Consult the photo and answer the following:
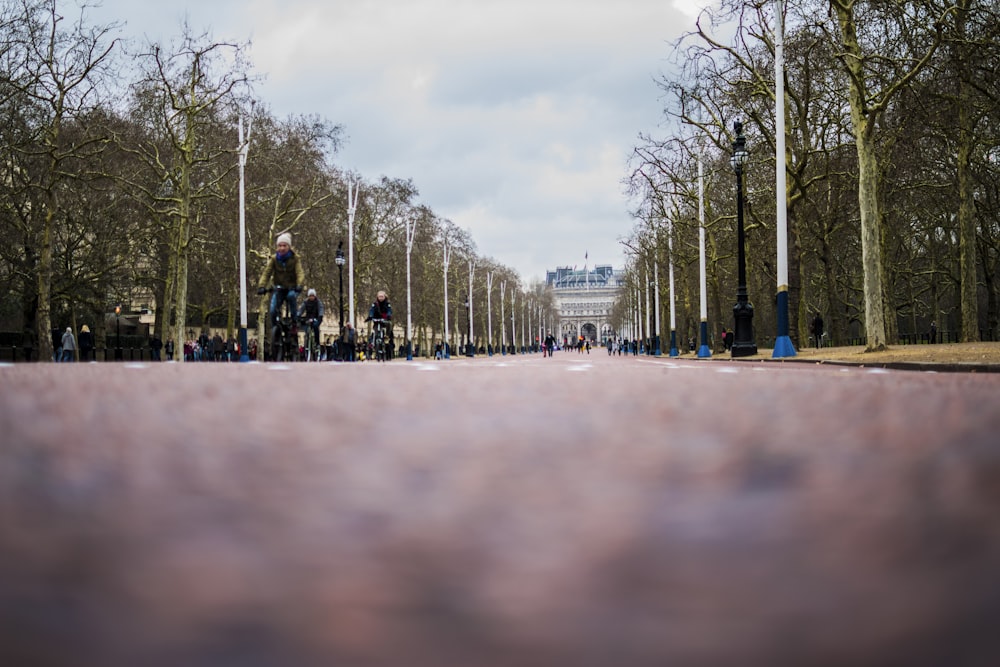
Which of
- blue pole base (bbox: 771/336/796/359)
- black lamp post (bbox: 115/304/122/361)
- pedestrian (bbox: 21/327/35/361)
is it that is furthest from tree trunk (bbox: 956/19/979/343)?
black lamp post (bbox: 115/304/122/361)

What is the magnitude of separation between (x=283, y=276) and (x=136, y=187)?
67.6 feet

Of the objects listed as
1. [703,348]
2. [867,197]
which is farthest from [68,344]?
[867,197]

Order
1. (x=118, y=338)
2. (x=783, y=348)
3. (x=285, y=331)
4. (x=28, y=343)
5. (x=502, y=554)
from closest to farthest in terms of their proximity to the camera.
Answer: (x=502, y=554), (x=285, y=331), (x=783, y=348), (x=28, y=343), (x=118, y=338)

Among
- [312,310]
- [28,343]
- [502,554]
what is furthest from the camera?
[28,343]

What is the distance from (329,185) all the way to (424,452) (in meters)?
51.2

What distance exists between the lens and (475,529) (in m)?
1.05

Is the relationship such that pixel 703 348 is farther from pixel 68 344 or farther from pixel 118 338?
pixel 118 338

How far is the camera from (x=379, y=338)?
2394 cm

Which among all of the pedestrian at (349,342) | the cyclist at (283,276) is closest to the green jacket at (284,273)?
the cyclist at (283,276)

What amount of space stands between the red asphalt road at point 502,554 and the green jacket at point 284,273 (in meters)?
13.9

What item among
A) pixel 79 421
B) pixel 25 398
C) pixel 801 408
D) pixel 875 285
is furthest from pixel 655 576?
pixel 875 285

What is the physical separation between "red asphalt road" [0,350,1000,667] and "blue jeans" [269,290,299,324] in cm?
1454

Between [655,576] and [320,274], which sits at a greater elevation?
[320,274]

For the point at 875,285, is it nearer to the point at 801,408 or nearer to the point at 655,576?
the point at 801,408
